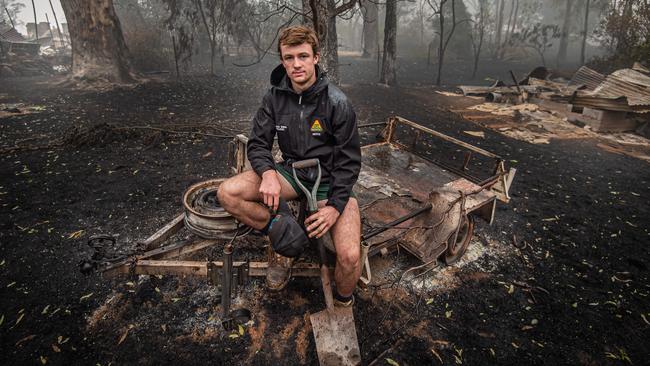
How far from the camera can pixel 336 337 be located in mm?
2766

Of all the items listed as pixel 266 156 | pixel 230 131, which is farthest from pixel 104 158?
pixel 266 156

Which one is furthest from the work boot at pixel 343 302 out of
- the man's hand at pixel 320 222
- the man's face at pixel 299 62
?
the man's face at pixel 299 62

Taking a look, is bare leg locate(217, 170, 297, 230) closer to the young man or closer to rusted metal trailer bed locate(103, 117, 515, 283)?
the young man

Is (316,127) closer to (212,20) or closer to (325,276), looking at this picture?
(325,276)

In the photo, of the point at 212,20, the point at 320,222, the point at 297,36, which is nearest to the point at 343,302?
the point at 320,222

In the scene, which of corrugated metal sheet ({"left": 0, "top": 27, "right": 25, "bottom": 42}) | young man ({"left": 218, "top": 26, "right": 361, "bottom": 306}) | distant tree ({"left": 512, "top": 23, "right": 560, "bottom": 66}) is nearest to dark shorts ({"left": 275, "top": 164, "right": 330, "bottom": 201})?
young man ({"left": 218, "top": 26, "right": 361, "bottom": 306})

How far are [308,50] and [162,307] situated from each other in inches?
112

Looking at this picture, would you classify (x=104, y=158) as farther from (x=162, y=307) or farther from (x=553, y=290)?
(x=553, y=290)

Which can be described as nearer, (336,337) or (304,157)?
(336,337)

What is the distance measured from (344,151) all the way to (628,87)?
11238 mm

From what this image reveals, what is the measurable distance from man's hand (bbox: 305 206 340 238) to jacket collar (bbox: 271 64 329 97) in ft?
3.65

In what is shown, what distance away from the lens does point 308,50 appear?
9.57 feet

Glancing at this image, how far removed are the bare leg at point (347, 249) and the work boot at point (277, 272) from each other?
0.48 meters

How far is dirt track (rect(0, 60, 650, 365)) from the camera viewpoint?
300 centimetres
